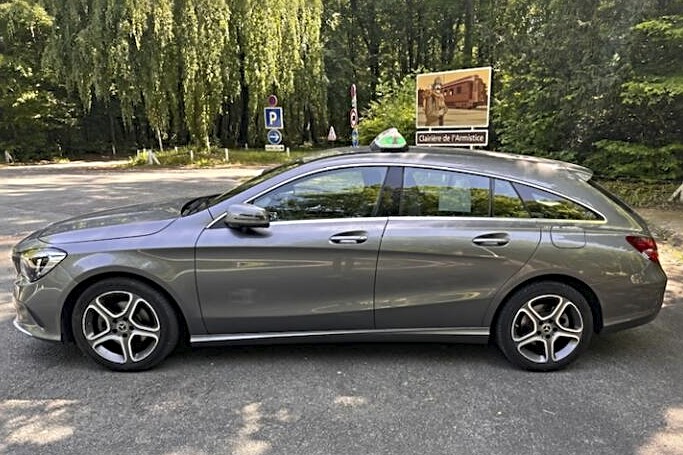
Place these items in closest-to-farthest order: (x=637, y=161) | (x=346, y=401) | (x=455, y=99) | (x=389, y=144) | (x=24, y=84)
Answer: (x=346, y=401)
(x=389, y=144)
(x=637, y=161)
(x=455, y=99)
(x=24, y=84)

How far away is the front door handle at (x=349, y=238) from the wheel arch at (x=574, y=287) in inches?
41.0

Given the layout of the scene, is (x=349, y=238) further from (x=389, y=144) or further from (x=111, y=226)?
(x=111, y=226)

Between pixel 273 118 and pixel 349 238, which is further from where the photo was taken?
pixel 273 118

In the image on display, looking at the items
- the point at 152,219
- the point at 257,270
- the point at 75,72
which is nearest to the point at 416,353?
the point at 257,270

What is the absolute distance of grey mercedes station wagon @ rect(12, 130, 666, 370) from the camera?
324cm

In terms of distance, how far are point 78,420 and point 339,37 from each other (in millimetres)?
35350

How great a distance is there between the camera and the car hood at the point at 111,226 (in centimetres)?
331

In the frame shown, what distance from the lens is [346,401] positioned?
9.91 ft

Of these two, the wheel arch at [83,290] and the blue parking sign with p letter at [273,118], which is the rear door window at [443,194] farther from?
the blue parking sign with p letter at [273,118]

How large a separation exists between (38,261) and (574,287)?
361 centimetres

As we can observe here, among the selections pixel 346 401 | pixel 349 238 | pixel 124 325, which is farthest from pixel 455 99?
pixel 124 325

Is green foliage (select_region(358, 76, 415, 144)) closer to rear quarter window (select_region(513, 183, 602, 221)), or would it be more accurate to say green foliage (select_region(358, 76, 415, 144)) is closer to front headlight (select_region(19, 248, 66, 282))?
rear quarter window (select_region(513, 183, 602, 221))

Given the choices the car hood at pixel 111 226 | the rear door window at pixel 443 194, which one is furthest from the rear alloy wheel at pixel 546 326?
the car hood at pixel 111 226

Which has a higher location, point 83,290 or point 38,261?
point 38,261
